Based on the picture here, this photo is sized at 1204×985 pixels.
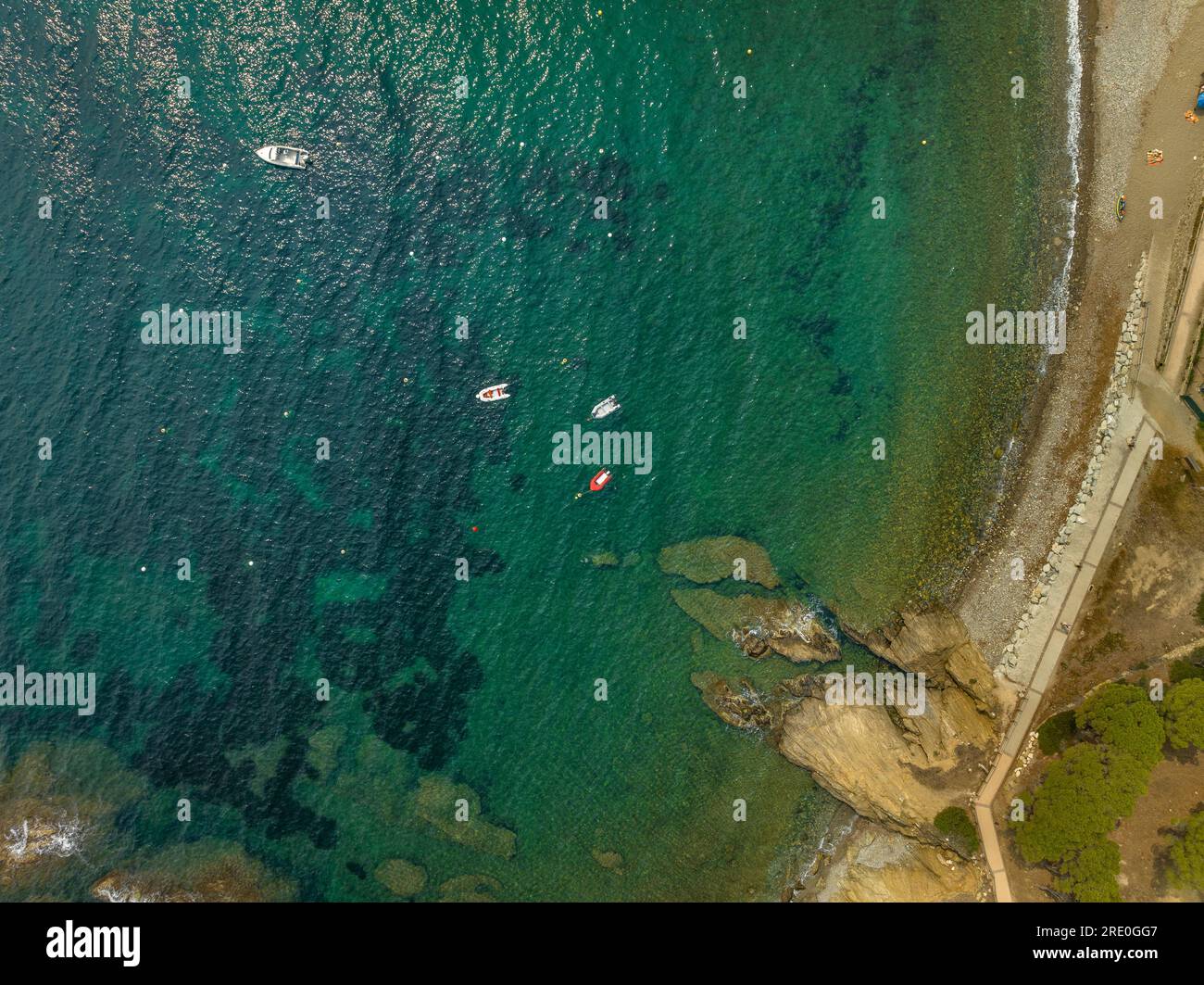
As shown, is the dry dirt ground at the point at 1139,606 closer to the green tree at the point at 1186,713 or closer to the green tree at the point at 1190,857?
the green tree at the point at 1186,713

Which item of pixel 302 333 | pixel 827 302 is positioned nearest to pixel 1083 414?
pixel 827 302

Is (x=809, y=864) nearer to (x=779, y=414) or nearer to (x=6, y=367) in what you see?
(x=779, y=414)

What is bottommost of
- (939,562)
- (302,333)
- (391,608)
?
(391,608)

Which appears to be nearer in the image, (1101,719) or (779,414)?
(1101,719)

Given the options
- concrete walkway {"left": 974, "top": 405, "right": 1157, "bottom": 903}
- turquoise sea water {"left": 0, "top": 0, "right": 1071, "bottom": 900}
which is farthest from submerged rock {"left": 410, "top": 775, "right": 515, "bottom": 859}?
concrete walkway {"left": 974, "top": 405, "right": 1157, "bottom": 903}

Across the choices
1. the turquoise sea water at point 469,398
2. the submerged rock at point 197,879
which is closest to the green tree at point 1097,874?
the turquoise sea water at point 469,398

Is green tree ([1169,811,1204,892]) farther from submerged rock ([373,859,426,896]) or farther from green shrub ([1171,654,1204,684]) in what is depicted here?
submerged rock ([373,859,426,896])
